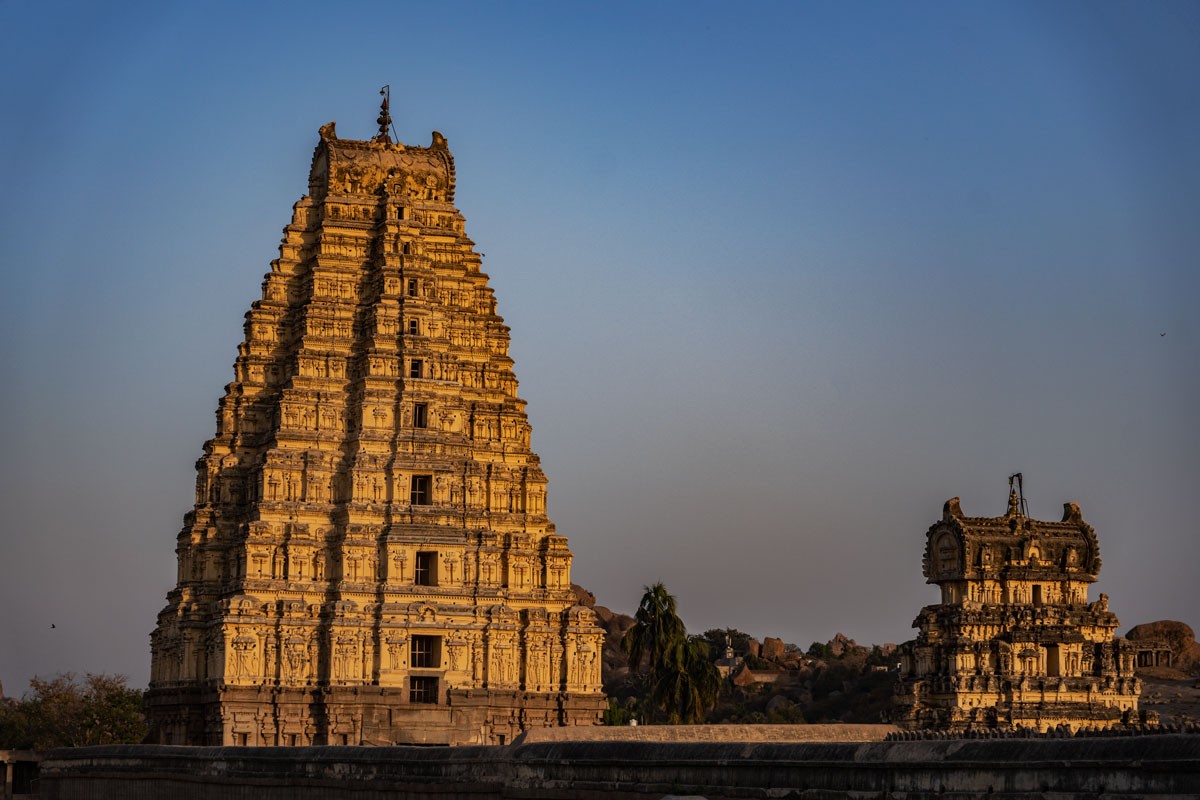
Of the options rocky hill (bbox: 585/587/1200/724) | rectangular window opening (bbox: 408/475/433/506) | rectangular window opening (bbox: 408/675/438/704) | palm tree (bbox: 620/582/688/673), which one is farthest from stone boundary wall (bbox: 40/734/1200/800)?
rocky hill (bbox: 585/587/1200/724)

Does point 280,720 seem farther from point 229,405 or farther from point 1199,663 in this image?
point 1199,663

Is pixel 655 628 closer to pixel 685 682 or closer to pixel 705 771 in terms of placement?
pixel 685 682

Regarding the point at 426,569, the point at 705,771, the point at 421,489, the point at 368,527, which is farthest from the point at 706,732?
the point at 705,771

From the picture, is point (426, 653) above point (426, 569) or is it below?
below

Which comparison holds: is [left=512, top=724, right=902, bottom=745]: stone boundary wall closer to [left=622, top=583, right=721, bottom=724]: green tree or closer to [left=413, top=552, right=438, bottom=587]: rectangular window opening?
[left=413, top=552, right=438, bottom=587]: rectangular window opening

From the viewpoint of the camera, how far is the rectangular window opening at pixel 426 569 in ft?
215

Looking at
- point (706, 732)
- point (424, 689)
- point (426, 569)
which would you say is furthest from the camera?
point (426, 569)

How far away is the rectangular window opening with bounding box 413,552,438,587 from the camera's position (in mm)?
65500

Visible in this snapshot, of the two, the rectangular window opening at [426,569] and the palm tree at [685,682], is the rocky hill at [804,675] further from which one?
the rectangular window opening at [426,569]

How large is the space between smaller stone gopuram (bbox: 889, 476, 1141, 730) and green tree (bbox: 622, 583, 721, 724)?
34.4ft

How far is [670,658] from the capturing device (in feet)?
247

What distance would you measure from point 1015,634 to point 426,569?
68.2 feet


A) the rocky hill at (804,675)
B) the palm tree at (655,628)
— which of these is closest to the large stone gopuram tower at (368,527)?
the palm tree at (655,628)

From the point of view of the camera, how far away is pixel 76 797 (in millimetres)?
59625
